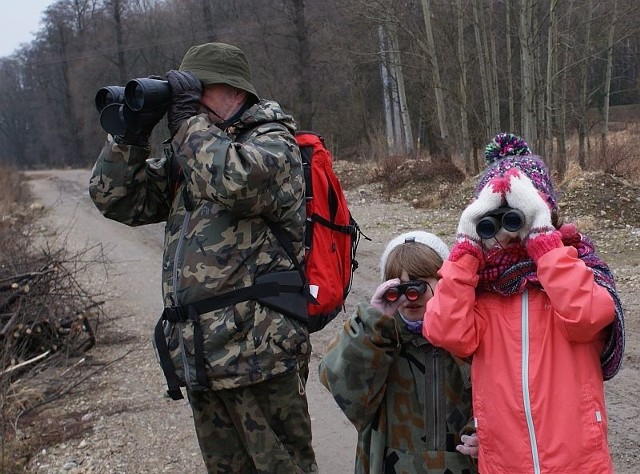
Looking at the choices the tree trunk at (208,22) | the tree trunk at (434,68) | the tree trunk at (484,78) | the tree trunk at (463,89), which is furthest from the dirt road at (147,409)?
the tree trunk at (208,22)

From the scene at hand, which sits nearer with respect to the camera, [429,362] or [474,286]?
[474,286]

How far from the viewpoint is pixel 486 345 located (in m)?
1.79

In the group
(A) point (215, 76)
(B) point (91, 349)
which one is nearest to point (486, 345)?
(A) point (215, 76)

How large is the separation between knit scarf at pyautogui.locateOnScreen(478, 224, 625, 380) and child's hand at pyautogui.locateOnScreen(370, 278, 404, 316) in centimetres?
27

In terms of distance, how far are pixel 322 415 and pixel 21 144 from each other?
61.6 meters

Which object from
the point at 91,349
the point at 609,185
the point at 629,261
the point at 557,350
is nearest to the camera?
the point at 557,350

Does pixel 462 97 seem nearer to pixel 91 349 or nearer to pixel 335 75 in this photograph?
pixel 91 349

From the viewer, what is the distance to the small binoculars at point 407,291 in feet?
6.56

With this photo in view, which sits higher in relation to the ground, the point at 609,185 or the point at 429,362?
the point at 429,362

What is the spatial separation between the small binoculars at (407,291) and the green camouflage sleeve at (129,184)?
3.78 ft

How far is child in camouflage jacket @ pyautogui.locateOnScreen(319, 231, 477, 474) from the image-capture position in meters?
2.00

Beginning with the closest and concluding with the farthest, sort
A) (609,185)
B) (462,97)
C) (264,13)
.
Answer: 1. (609,185)
2. (462,97)
3. (264,13)

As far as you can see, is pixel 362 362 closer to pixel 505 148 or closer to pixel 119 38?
pixel 505 148

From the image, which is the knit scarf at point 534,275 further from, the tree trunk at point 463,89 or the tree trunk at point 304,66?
the tree trunk at point 304,66
